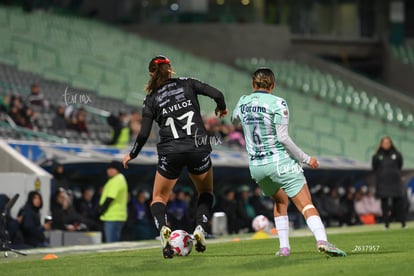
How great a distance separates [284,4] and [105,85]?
1890cm

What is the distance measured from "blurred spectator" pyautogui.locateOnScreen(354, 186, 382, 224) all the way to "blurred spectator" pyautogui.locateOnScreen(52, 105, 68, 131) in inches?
333

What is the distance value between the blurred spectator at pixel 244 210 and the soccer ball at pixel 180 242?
518 inches

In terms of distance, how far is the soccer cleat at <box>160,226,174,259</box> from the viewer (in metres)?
13.9

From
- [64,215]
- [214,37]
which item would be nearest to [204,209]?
[64,215]

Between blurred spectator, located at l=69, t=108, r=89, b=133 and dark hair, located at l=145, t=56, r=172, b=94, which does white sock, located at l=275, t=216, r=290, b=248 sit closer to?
dark hair, located at l=145, t=56, r=172, b=94

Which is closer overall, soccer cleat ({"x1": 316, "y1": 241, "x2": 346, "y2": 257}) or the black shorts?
soccer cleat ({"x1": 316, "y1": 241, "x2": 346, "y2": 257})

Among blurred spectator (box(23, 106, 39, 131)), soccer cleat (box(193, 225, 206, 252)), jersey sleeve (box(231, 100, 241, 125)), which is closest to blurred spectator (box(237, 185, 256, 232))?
blurred spectator (box(23, 106, 39, 131))

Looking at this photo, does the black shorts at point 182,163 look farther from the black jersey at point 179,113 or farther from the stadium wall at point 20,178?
the stadium wall at point 20,178

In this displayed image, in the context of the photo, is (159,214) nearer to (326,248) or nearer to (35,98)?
(326,248)

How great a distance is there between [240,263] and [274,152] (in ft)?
4.19

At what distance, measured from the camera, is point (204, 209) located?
1444 cm

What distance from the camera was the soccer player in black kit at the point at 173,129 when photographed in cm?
1405

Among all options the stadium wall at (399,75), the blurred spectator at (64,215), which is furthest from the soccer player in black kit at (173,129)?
the stadium wall at (399,75)

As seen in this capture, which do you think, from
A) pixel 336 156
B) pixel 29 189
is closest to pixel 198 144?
pixel 29 189
